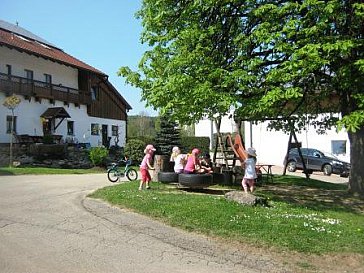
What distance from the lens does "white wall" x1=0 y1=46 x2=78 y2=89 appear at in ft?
113

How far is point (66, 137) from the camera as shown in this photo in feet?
131

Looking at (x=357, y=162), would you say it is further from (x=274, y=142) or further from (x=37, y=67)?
(x=37, y=67)

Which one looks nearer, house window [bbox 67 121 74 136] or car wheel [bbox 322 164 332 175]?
car wheel [bbox 322 164 332 175]

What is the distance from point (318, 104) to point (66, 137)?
27486 millimetres

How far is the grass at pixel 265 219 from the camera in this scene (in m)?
8.17

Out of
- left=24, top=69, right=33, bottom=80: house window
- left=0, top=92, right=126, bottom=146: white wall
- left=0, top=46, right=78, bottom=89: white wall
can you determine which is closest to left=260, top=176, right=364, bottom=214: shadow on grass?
left=0, top=92, right=126, bottom=146: white wall

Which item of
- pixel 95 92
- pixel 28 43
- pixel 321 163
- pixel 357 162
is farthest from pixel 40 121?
pixel 357 162

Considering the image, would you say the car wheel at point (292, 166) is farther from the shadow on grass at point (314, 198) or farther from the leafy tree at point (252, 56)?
the leafy tree at point (252, 56)

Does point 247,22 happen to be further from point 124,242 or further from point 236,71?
point 124,242

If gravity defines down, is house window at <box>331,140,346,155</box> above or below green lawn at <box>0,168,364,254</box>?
above

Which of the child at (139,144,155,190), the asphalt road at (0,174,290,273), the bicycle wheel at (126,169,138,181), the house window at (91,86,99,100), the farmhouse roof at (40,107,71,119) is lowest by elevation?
the asphalt road at (0,174,290,273)

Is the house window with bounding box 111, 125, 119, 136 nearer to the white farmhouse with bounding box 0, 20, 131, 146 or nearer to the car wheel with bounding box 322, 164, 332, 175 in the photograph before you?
the white farmhouse with bounding box 0, 20, 131, 146

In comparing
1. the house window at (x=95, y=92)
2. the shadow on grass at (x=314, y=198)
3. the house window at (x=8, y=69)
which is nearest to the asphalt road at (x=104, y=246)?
the shadow on grass at (x=314, y=198)

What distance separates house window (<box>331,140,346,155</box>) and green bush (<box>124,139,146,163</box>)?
16.3m
